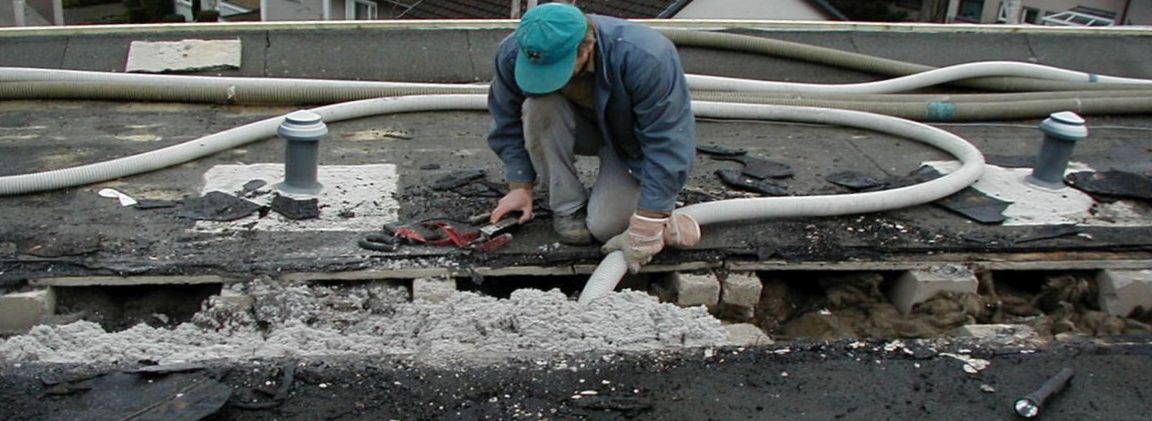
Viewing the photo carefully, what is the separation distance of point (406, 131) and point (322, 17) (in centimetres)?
1494

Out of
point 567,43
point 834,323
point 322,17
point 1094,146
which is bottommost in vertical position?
point 322,17

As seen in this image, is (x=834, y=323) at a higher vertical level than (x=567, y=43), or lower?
lower

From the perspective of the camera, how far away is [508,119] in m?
3.39

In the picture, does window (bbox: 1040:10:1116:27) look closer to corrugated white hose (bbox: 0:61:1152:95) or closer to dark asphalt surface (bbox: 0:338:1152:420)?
corrugated white hose (bbox: 0:61:1152:95)

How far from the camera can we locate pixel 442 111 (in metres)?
4.92

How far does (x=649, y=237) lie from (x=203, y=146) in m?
2.04

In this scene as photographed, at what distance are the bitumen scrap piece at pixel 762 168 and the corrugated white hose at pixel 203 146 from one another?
4.23ft

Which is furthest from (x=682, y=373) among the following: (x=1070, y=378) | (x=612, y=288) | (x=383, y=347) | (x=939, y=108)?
(x=939, y=108)

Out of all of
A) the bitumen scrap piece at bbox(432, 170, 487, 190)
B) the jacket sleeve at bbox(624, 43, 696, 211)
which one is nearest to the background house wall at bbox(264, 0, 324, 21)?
the bitumen scrap piece at bbox(432, 170, 487, 190)

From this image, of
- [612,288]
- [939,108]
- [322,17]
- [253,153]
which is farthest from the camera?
[322,17]

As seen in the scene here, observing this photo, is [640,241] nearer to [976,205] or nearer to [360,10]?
[976,205]

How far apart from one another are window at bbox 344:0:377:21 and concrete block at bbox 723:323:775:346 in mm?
15643

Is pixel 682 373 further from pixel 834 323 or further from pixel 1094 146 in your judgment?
pixel 1094 146

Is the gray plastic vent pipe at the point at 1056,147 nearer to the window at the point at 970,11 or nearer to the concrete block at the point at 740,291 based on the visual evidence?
the concrete block at the point at 740,291
